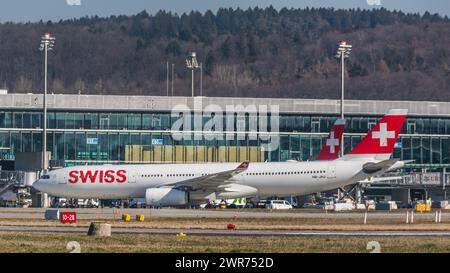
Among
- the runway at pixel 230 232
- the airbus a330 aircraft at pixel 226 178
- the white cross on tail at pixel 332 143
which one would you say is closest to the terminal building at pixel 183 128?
the white cross on tail at pixel 332 143

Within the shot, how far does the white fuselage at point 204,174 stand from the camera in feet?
303

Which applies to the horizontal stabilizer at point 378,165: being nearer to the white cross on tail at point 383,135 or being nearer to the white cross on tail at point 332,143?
the white cross on tail at point 383,135

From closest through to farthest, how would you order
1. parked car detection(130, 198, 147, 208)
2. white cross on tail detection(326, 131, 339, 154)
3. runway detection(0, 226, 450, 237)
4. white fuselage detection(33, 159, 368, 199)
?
runway detection(0, 226, 450, 237) → white fuselage detection(33, 159, 368, 199) → parked car detection(130, 198, 147, 208) → white cross on tail detection(326, 131, 339, 154)

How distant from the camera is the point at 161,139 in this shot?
432 feet

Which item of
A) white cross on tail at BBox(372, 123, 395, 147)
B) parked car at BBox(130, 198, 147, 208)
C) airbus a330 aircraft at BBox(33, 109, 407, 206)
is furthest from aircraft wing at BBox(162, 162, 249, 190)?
white cross on tail at BBox(372, 123, 395, 147)

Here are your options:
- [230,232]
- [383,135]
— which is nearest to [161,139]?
[383,135]

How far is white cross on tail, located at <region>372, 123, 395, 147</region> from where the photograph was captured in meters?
93.6

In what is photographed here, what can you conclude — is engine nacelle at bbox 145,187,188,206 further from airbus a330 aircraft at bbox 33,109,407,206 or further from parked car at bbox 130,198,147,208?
parked car at bbox 130,198,147,208

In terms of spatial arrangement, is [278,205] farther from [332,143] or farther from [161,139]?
[161,139]

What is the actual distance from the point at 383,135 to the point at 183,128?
42.5 m

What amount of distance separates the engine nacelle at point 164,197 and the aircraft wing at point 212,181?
3.98ft

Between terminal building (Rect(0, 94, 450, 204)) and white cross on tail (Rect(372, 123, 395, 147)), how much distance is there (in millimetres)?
38364
